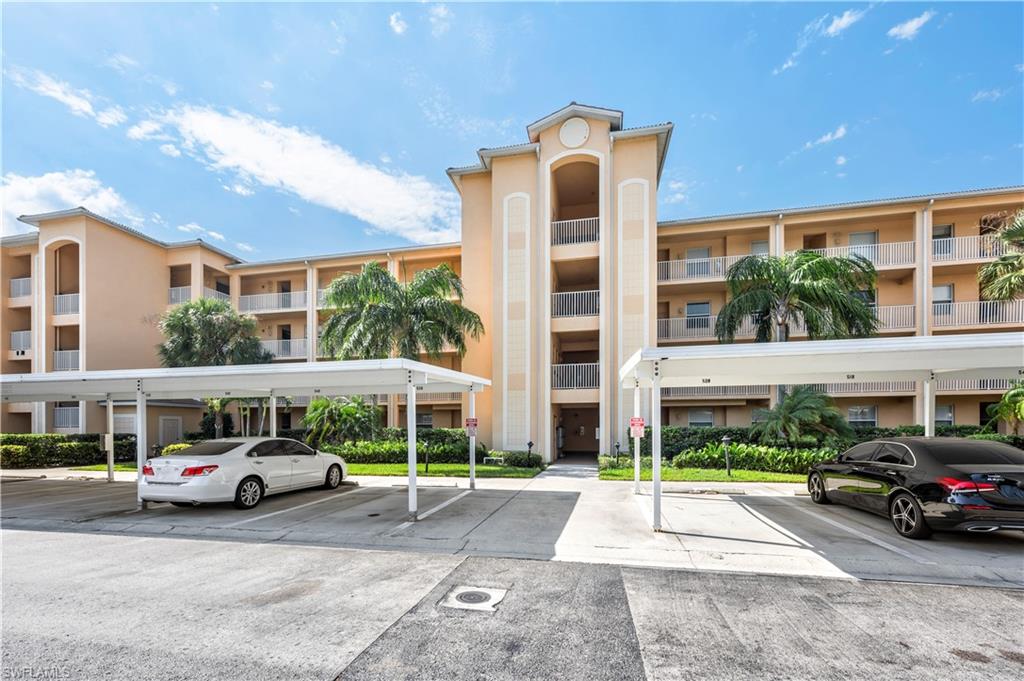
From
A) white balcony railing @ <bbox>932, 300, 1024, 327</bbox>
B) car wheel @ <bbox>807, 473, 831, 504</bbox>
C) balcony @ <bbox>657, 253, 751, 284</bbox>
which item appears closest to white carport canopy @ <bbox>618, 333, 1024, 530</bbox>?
car wheel @ <bbox>807, 473, 831, 504</bbox>

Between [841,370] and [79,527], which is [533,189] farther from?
[79,527]

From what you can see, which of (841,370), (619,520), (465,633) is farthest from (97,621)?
(841,370)

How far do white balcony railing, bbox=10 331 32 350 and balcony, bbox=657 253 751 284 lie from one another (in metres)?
29.9

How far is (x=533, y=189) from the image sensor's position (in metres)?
18.9

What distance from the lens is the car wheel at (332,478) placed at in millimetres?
11555

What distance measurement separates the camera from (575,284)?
22406 mm

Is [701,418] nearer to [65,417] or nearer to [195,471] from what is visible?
[195,471]

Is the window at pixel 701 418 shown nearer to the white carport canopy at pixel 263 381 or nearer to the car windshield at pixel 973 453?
the white carport canopy at pixel 263 381

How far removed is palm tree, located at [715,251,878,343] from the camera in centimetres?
1482

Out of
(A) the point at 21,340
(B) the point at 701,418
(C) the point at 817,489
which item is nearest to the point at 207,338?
(A) the point at 21,340

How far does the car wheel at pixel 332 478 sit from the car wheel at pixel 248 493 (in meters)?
1.90

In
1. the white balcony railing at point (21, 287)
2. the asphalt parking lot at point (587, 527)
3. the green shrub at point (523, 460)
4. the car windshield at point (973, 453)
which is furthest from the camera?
the white balcony railing at point (21, 287)

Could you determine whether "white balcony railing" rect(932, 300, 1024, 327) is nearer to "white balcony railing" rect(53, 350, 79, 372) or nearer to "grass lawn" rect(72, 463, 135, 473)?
"grass lawn" rect(72, 463, 135, 473)
